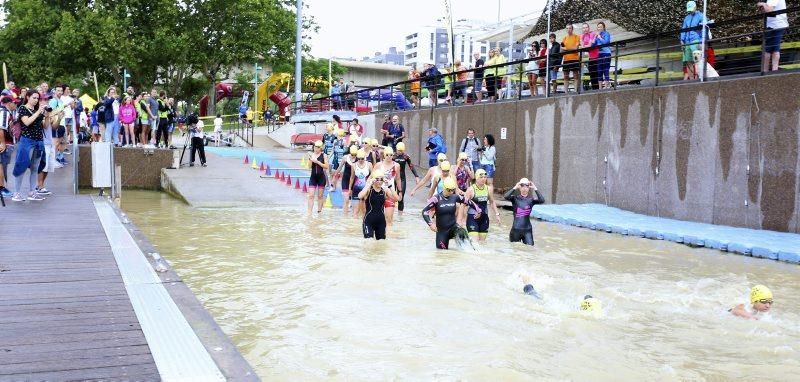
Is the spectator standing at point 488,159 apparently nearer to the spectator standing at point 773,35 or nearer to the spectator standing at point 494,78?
the spectator standing at point 494,78

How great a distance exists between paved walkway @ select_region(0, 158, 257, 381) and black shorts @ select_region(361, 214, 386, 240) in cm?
461

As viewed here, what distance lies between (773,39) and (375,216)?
8.08m

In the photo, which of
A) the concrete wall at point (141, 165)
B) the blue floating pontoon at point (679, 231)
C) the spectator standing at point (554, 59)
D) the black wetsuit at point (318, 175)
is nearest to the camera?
the blue floating pontoon at point (679, 231)

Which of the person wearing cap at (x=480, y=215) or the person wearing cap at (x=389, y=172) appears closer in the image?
the person wearing cap at (x=480, y=215)

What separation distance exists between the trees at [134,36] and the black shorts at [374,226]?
36.0m

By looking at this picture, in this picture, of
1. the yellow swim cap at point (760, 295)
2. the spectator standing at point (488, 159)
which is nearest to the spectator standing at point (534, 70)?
the spectator standing at point (488, 159)

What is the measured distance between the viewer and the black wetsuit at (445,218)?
44.3ft

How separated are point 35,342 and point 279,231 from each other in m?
10.6

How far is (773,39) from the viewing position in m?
14.7

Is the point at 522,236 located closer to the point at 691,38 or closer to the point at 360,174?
the point at 360,174

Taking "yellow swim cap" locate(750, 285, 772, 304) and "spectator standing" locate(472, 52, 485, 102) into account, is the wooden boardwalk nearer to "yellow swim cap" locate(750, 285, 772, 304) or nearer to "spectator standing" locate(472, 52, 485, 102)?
"yellow swim cap" locate(750, 285, 772, 304)

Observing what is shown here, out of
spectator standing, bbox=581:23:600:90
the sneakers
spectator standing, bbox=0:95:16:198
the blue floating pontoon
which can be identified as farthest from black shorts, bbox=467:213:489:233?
spectator standing, bbox=0:95:16:198

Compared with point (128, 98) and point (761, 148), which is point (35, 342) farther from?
point (128, 98)

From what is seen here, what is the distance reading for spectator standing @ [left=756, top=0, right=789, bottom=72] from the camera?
14344 mm
